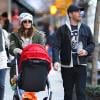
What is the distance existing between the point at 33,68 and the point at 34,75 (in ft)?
0.35

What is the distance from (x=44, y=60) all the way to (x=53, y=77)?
830cm

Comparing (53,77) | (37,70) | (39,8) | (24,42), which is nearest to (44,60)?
(37,70)

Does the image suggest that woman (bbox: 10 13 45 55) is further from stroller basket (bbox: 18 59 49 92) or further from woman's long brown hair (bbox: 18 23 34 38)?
stroller basket (bbox: 18 59 49 92)

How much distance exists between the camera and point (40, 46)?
364 inches

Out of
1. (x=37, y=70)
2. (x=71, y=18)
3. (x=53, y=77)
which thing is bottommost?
(x=53, y=77)

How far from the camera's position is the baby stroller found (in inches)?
356

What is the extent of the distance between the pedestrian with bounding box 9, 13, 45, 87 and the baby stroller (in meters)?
0.62

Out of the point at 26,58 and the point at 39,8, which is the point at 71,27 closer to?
the point at 26,58

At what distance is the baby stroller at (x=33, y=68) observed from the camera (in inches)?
356

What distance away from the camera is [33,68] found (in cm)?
912

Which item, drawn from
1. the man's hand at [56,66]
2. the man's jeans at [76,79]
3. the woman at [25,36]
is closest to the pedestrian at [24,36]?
the woman at [25,36]

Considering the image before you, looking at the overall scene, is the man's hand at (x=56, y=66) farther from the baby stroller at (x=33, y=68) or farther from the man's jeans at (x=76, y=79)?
the baby stroller at (x=33, y=68)

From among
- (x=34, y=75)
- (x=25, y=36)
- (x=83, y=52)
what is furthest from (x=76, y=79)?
(x=34, y=75)

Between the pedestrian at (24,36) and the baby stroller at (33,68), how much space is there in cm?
62
